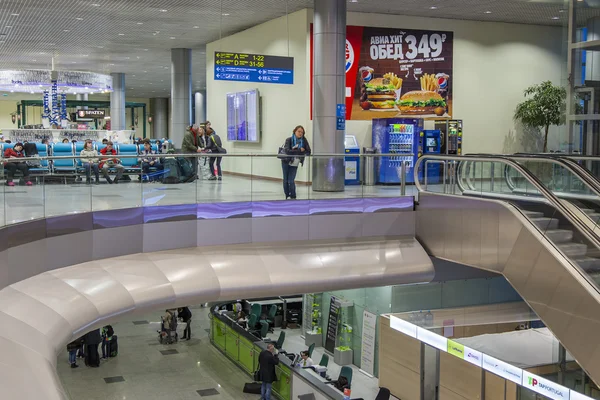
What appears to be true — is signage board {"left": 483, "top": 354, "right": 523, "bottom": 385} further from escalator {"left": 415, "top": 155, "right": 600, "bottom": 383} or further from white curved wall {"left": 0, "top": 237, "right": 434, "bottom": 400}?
white curved wall {"left": 0, "top": 237, "right": 434, "bottom": 400}

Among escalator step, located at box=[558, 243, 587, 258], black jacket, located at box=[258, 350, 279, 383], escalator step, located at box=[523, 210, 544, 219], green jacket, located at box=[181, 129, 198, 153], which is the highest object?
green jacket, located at box=[181, 129, 198, 153]

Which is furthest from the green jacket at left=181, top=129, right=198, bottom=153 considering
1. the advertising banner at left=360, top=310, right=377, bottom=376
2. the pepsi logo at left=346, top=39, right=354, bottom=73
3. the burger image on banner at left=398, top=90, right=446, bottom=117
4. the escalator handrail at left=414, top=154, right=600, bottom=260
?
the burger image on banner at left=398, top=90, right=446, bottom=117

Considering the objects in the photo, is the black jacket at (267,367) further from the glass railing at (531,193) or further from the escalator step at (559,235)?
the escalator step at (559,235)

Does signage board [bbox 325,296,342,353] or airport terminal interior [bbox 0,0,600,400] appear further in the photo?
signage board [bbox 325,296,342,353]

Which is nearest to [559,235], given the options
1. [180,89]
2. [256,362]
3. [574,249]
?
[574,249]

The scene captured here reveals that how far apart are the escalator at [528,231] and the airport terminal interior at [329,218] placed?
0.04 meters

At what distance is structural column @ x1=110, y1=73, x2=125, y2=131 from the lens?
4578 centimetres

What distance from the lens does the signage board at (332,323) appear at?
21141 millimetres

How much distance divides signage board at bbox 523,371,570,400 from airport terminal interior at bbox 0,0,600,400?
0.04 metres

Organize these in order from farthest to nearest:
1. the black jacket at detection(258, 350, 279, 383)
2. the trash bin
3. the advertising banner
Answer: the advertising banner, the black jacket at detection(258, 350, 279, 383), the trash bin

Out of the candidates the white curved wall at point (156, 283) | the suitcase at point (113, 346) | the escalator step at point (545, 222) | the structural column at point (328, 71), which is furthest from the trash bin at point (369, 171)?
the suitcase at point (113, 346)

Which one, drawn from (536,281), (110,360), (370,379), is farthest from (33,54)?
(536,281)

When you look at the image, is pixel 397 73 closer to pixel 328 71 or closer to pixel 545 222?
pixel 328 71

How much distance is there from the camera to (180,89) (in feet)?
107
